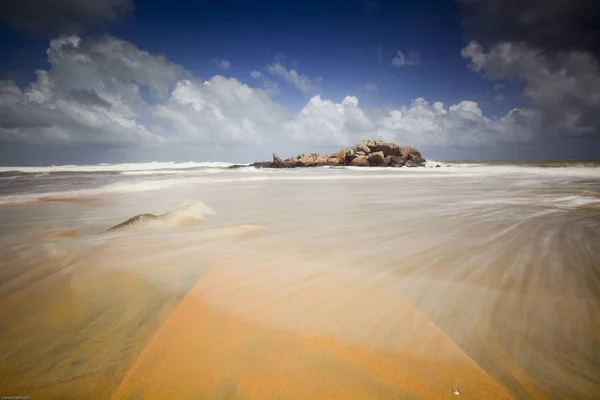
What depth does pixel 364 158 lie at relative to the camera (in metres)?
29.7

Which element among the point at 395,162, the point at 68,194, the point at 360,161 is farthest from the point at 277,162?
the point at 68,194

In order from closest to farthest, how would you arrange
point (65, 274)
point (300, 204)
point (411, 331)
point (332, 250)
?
point (411, 331) < point (65, 274) < point (332, 250) < point (300, 204)

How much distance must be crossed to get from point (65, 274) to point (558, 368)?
299cm

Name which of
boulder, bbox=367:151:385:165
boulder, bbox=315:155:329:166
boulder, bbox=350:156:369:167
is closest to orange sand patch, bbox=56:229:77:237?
boulder, bbox=350:156:369:167

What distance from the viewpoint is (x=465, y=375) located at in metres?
1.10

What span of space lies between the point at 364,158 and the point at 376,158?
1.32 metres

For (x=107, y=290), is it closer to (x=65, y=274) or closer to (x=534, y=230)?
(x=65, y=274)

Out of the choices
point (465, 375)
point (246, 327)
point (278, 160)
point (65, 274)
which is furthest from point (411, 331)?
point (278, 160)

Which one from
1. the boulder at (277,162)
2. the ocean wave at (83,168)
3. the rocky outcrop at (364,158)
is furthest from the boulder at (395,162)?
the ocean wave at (83,168)

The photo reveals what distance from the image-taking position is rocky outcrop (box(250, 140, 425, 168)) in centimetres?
2936

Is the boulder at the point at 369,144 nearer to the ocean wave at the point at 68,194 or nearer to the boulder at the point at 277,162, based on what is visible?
the boulder at the point at 277,162

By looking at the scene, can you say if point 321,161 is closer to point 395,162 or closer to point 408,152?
point 395,162

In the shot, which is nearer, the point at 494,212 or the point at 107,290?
the point at 107,290

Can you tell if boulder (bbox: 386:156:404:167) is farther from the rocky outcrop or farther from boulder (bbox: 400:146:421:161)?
boulder (bbox: 400:146:421:161)
